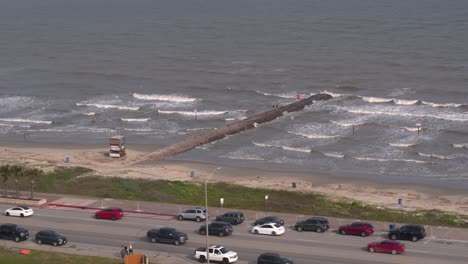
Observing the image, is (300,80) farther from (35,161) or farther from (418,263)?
(418,263)

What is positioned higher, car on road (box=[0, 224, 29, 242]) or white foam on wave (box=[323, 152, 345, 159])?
white foam on wave (box=[323, 152, 345, 159])

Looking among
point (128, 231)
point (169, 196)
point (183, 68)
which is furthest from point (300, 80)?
point (128, 231)

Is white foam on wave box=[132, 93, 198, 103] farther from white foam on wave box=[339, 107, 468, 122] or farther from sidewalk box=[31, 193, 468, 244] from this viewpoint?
sidewalk box=[31, 193, 468, 244]

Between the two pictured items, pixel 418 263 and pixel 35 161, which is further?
pixel 35 161

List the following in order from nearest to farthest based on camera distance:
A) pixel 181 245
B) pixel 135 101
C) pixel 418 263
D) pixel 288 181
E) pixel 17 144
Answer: pixel 418 263, pixel 181 245, pixel 288 181, pixel 17 144, pixel 135 101

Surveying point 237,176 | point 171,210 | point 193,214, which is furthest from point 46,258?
point 237,176

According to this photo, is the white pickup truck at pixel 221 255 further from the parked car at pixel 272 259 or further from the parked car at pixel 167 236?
the parked car at pixel 167 236

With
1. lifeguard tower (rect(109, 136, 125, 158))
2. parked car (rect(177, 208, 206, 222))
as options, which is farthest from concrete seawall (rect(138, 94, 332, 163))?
parked car (rect(177, 208, 206, 222))
